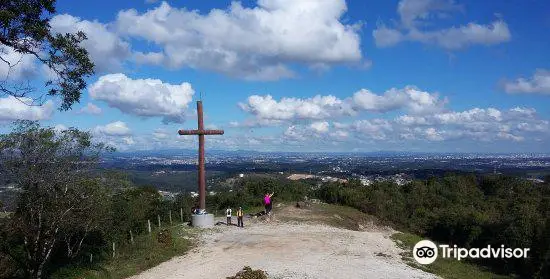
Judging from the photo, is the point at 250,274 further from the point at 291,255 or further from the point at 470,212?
the point at 470,212

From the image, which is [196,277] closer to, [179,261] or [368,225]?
[179,261]


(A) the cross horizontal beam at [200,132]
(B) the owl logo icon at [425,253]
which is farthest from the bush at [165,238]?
(B) the owl logo icon at [425,253]

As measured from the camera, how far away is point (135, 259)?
1830 centimetres

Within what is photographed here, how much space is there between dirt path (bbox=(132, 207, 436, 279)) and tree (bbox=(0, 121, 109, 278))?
4727mm

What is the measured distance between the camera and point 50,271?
18.8 metres

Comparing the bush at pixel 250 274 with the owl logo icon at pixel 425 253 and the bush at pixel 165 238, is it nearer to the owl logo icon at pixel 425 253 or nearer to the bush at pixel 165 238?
the bush at pixel 165 238

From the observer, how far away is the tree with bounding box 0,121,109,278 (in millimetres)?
17359

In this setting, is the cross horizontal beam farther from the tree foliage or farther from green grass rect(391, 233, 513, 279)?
the tree foliage

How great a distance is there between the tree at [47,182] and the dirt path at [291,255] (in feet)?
15.5

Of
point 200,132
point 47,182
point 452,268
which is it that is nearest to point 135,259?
point 47,182

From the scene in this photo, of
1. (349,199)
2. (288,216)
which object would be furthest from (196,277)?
(349,199)

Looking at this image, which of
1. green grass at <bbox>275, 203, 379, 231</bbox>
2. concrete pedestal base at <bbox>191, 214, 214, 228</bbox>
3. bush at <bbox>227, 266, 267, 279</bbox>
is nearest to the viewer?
bush at <bbox>227, 266, 267, 279</bbox>

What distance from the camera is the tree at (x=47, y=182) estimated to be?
1736 centimetres

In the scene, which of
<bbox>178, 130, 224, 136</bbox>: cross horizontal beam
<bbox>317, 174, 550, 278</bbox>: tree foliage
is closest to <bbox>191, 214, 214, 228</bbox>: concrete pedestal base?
<bbox>178, 130, 224, 136</bbox>: cross horizontal beam
